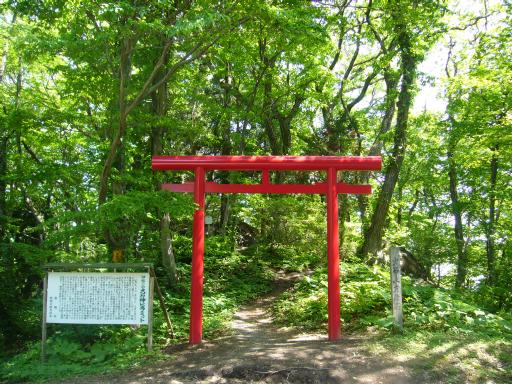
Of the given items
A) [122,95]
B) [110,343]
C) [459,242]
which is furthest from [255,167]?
[459,242]

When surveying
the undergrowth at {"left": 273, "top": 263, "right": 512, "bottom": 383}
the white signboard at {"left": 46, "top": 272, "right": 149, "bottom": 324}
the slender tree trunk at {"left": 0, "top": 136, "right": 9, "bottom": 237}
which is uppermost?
the slender tree trunk at {"left": 0, "top": 136, "right": 9, "bottom": 237}

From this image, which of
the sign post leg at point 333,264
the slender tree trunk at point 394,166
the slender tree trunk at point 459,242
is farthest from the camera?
the slender tree trunk at point 459,242

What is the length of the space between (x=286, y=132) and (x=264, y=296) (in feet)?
21.5

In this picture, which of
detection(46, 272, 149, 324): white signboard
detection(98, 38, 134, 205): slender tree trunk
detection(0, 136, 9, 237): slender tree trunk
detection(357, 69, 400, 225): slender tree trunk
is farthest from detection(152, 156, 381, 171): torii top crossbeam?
detection(357, 69, 400, 225): slender tree trunk

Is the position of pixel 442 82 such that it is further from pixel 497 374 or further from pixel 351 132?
pixel 497 374

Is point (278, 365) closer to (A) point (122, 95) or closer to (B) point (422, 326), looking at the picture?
(B) point (422, 326)

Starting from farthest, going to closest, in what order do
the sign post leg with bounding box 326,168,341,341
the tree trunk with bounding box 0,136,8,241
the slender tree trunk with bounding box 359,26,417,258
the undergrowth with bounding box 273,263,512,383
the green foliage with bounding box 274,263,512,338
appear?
the slender tree trunk with bounding box 359,26,417,258 < the tree trunk with bounding box 0,136,8,241 < the sign post leg with bounding box 326,168,341,341 < the green foliage with bounding box 274,263,512,338 < the undergrowth with bounding box 273,263,512,383

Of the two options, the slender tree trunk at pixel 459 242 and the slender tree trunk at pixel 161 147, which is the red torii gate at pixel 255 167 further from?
the slender tree trunk at pixel 459 242

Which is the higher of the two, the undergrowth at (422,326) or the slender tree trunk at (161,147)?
the slender tree trunk at (161,147)

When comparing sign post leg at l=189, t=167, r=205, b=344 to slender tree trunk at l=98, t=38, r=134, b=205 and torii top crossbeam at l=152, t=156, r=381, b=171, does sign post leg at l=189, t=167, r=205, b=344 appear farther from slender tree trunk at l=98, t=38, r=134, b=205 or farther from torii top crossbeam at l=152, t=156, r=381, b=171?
slender tree trunk at l=98, t=38, r=134, b=205

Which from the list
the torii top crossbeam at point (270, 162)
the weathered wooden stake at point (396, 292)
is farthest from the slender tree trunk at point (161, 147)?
the weathered wooden stake at point (396, 292)

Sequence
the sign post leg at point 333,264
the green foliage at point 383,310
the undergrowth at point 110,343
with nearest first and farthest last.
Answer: the undergrowth at point 110,343
the green foliage at point 383,310
the sign post leg at point 333,264

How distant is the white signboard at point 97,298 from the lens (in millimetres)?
6441

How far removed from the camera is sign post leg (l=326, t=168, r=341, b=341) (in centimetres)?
702
